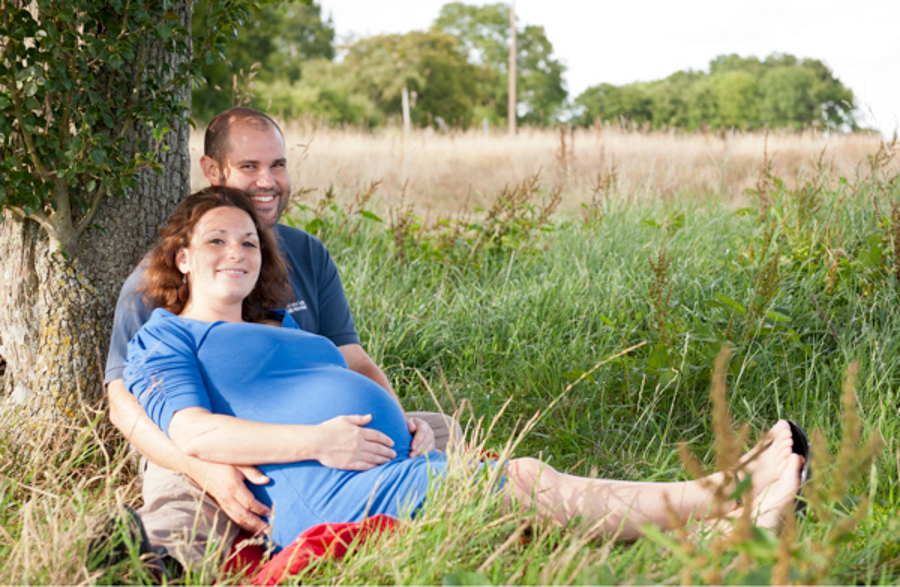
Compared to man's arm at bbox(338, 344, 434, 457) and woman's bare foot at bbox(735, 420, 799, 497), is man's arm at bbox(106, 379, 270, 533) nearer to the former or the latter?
man's arm at bbox(338, 344, 434, 457)

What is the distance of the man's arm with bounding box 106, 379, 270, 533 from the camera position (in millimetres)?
1977

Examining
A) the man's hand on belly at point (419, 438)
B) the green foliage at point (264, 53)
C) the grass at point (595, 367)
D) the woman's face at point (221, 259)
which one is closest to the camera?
the grass at point (595, 367)

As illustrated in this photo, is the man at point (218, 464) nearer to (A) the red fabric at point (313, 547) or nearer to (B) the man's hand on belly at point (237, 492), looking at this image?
(B) the man's hand on belly at point (237, 492)

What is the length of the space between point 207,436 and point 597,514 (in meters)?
1.14

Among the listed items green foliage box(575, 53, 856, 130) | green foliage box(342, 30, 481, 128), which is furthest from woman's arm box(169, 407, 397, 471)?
green foliage box(575, 53, 856, 130)

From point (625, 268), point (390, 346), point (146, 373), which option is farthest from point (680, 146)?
point (146, 373)

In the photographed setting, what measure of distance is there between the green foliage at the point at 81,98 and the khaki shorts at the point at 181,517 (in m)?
1.12

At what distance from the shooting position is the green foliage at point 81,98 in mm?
2443

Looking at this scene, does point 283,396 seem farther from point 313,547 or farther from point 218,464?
point 313,547

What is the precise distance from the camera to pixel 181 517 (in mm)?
1994

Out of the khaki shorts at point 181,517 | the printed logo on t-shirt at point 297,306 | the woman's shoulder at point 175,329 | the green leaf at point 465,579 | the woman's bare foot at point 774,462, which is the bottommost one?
the khaki shorts at point 181,517

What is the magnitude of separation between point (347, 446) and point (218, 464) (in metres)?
0.40

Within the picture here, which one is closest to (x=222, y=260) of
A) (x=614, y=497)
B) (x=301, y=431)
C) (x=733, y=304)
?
(x=301, y=431)

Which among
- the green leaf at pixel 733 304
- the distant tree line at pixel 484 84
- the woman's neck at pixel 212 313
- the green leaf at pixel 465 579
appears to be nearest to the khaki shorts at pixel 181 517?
the green leaf at pixel 465 579
